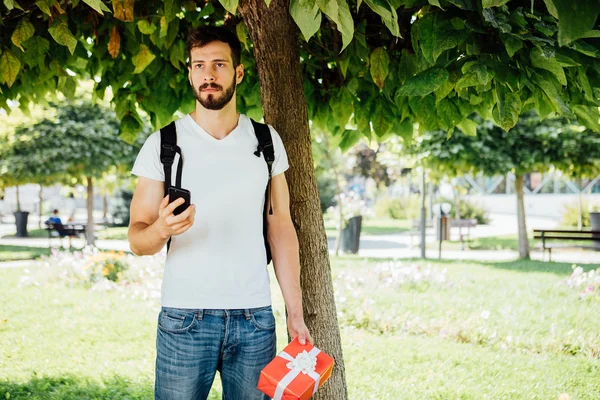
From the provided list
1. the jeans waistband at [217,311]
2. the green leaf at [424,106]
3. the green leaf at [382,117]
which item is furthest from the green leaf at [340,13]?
the green leaf at [382,117]

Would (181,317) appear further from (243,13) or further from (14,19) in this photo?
(14,19)

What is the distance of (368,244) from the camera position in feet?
67.4

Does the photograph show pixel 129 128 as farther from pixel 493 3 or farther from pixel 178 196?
pixel 493 3

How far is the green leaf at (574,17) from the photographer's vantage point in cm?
144

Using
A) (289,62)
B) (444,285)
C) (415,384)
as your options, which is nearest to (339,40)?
(289,62)

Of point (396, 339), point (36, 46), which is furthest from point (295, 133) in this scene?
point (396, 339)

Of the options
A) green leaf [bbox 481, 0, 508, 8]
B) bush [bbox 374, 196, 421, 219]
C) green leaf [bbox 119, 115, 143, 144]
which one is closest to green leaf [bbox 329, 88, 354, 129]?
green leaf [bbox 119, 115, 143, 144]

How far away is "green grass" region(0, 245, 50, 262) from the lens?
614 inches

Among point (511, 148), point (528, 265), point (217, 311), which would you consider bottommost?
point (528, 265)

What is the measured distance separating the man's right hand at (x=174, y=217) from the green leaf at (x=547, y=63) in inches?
51.6

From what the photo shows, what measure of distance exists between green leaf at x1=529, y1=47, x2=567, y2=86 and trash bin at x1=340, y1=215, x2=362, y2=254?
46.7 ft

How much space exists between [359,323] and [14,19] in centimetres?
507

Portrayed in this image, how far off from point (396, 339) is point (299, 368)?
15.1 feet

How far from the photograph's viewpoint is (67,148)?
15.3m
